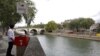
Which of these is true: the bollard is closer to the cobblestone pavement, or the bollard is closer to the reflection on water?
the cobblestone pavement

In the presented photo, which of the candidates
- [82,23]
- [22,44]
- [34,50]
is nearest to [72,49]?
[22,44]

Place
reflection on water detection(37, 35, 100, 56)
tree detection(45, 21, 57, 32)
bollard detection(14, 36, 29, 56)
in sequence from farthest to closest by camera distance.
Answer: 1. tree detection(45, 21, 57, 32)
2. reflection on water detection(37, 35, 100, 56)
3. bollard detection(14, 36, 29, 56)

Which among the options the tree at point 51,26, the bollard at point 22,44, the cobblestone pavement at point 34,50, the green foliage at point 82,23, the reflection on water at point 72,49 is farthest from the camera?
the tree at point 51,26

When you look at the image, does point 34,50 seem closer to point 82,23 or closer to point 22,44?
point 22,44

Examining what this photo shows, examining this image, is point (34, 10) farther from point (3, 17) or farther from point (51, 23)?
point (51, 23)

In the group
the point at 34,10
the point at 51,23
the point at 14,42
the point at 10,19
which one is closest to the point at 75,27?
the point at 51,23

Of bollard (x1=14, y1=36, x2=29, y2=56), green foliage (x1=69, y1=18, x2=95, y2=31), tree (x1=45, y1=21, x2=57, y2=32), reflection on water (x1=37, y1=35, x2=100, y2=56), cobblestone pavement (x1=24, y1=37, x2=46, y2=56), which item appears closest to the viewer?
cobblestone pavement (x1=24, y1=37, x2=46, y2=56)

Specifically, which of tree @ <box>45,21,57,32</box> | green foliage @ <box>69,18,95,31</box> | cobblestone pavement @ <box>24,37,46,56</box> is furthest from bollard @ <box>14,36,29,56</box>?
tree @ <box>45,21,57,32</box>

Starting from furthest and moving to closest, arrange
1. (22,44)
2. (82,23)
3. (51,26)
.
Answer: (51,26) → (82,23) → (22,44)

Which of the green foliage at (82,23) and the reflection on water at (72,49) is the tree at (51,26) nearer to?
the green foliage at (82,23)

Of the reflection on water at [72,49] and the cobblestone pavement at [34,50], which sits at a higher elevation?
the cobblestone pavement at [34,50]

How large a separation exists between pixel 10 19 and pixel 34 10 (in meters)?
9.31

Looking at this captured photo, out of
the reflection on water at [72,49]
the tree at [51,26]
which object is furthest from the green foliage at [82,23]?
the reflection on water at [72,49]

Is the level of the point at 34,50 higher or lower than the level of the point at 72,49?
higher
